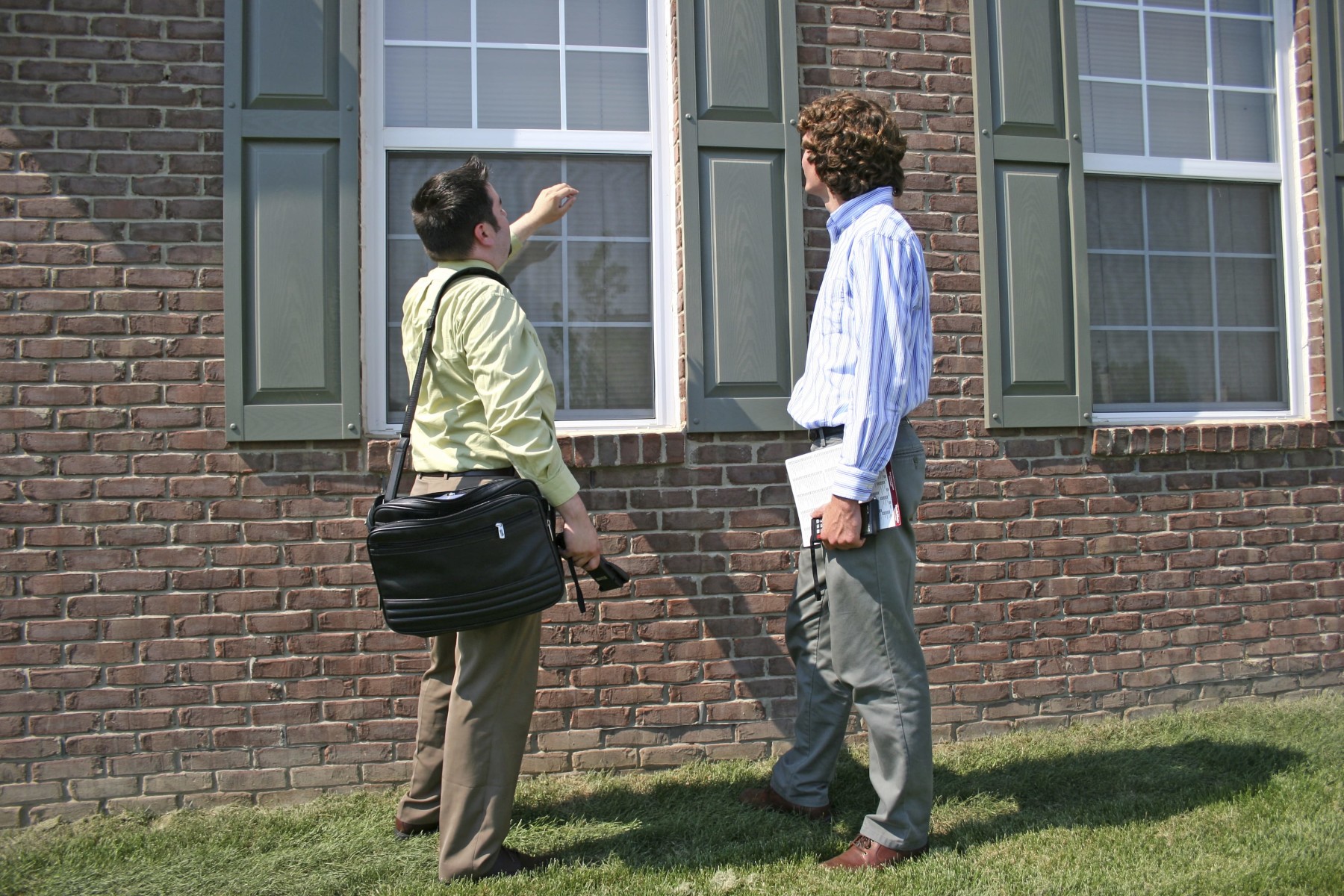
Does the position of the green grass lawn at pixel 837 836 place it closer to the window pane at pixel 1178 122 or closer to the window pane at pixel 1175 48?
the window pane at pixel 1178 122

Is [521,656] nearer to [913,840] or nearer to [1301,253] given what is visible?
[913,840]

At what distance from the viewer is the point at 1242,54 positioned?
4.27 m

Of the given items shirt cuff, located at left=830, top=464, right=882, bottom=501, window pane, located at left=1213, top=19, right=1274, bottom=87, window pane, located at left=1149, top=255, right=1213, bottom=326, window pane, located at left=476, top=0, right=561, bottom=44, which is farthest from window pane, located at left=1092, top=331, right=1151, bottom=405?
window pane, located at left=476, top=0, right=561, bottom=44

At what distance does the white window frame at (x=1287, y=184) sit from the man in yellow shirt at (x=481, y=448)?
A: 307 cm

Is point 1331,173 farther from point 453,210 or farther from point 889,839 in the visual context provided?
point 453,210

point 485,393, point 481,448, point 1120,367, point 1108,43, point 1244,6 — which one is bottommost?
point 481,448

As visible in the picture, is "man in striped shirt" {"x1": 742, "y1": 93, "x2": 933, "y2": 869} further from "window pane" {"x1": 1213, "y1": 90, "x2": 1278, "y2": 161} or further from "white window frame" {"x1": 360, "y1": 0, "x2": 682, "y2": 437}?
"window pane" {"x1": 1213, "y1": 90, "x2": 1278, "y2": 161}

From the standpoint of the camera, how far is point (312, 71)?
3.31m

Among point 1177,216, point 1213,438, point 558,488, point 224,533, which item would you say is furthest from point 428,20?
point 1213,438

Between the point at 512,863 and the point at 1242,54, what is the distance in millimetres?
4482

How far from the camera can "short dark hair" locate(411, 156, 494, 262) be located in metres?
2.55

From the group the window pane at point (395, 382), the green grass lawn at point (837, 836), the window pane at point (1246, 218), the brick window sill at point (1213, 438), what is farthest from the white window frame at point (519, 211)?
Result: the window pane at point (1246, 218)

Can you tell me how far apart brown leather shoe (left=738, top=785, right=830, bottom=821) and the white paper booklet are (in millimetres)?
860

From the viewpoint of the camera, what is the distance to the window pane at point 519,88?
11.8 feet
